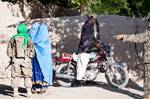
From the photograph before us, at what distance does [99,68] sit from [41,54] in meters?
1.79

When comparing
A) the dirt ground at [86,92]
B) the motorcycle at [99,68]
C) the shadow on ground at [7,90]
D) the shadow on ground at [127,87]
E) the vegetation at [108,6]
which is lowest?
the shadow on ground at [127,87]

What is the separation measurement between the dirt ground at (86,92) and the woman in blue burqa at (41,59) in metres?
0.28

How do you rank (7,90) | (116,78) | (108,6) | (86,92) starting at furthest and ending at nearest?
(108,6) < (116,78) < (7,90) < (86,92)

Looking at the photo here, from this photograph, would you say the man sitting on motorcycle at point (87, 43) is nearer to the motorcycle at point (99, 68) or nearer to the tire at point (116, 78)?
the motorcycle at point (99, 68)

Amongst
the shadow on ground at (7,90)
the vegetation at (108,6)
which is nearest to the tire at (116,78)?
the shadow on ground at (7,90)

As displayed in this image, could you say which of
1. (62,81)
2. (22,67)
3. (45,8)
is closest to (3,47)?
(62,81)

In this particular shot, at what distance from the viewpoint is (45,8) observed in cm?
1903

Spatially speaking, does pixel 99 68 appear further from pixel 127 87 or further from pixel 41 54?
pixel 41 54

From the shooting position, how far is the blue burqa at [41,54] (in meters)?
12.4

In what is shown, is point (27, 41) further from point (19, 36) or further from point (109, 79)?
point (109, 79)

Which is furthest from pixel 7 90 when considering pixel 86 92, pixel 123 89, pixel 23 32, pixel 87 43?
pixel 123 89

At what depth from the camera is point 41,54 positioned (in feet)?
40.9

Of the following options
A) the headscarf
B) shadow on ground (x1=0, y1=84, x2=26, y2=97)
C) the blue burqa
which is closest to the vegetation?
shadow on ground (x1=0, y1=84, x2=26, y2=97)

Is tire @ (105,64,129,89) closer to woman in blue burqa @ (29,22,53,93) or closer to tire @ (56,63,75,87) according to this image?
tire @ (56,63,75,87)
